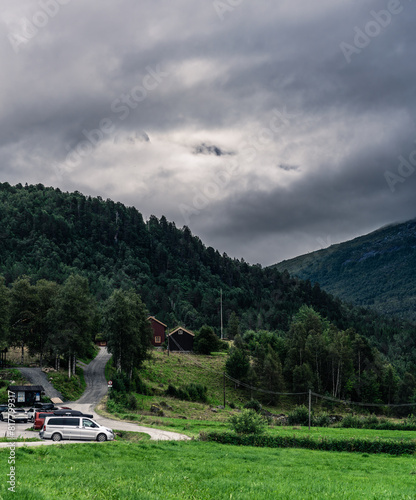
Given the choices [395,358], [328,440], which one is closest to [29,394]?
[328,440]

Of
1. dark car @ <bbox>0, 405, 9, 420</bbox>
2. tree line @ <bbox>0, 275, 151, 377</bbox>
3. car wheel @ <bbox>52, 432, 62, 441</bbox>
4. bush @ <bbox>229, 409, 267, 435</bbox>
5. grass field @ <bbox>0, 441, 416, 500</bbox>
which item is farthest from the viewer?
tree line @ <bbox>0, 275, 151, 377</bbox>

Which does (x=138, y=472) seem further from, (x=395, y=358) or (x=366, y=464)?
(x=395, y=358)

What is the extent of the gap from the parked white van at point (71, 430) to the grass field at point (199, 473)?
16.6 ft

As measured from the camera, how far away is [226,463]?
2580cm

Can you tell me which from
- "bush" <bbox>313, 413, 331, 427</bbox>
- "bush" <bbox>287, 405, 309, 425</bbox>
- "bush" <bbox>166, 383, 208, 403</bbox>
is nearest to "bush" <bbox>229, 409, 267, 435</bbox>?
"bush" <bbox>287, 405, 309, 425</bbox>

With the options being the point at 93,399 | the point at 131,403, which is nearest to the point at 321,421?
the point at 131,403

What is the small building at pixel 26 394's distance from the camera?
55.2 meters

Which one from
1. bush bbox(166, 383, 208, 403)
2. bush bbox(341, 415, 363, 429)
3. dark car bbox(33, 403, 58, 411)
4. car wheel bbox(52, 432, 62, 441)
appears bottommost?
bush bbox(341, 415, 363, 429)

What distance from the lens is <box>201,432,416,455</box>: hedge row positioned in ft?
123

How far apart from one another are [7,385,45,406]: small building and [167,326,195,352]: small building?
59190 mm

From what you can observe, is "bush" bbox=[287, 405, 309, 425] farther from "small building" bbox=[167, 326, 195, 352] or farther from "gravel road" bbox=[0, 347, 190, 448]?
"small building" bbox=[167, 326, 195, 352]

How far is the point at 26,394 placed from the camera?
A: 5606cm

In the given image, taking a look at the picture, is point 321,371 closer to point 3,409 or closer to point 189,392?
point 189,392

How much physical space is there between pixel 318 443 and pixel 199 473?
19900mm
